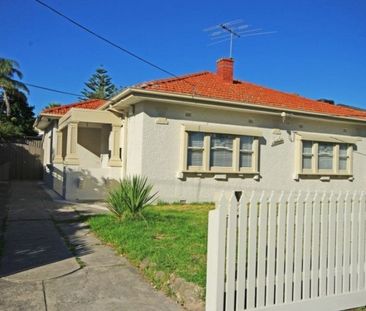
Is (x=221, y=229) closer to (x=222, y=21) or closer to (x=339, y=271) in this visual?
(x=339, y=271)

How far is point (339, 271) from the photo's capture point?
4344 millimetres

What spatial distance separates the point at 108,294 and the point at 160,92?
853 centimetres

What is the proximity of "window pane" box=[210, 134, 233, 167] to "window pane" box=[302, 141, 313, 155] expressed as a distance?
3657 millimetres

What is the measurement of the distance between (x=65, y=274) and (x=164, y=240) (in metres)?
2.19

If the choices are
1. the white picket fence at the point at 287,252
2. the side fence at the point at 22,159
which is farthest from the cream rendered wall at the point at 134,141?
the side fence at the point at 22,159

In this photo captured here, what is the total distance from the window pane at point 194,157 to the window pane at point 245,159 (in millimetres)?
1806

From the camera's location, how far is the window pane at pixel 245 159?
46.8 feet

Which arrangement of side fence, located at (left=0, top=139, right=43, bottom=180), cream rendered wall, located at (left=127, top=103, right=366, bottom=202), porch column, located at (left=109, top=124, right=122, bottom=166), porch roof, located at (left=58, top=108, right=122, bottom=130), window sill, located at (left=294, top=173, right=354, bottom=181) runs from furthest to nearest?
side fence, located at (left=0, top=139, right=43, bottom=180), window sill, located at (left=294, top=173, right=354, bottom=181), porch column, located at (left=109, top=124, right=122, bottom=166), porch roof, located at (left=58, top=108, right=122, bottom=130), cream rendered wall, located at (left=127, top=103, right=366, bottom=202)

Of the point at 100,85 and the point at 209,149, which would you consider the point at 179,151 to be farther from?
the point at 100,85

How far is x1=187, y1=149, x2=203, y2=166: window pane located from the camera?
13153mm

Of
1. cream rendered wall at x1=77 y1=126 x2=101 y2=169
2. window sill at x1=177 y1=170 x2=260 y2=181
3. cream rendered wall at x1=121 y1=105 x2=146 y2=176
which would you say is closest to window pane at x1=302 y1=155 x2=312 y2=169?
window sill at x1=177 y1=170 x2=260 y2=181

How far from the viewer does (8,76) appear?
1580 inches

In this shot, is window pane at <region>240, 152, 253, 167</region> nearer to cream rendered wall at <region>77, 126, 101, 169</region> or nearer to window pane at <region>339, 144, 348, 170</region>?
window pane at <region>339, 144, 348, 170</region>

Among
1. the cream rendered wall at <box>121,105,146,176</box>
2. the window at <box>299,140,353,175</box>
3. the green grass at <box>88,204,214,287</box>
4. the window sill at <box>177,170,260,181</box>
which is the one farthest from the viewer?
the window at <box>299,140,353,175</box>
